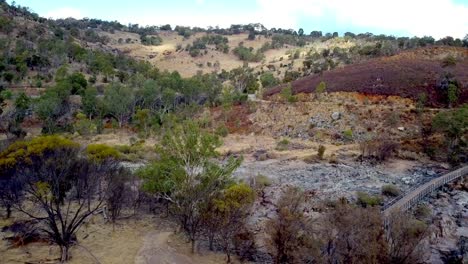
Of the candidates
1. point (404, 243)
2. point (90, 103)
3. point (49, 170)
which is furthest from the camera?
point (90, 103)

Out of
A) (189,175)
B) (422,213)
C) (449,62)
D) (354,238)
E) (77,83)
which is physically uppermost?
(449,62)

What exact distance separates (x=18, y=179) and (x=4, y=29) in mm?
84052

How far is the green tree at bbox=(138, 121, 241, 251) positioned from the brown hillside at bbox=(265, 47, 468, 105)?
42779 mm

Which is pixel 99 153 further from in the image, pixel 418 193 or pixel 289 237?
pixel 418 193

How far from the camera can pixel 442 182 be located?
1454 inches

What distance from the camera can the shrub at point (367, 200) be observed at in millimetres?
31577

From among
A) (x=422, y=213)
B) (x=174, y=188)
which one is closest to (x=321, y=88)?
(x=422, y=213)

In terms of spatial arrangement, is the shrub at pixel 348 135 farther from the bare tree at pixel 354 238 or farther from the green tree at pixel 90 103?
the green tree at pixel 90 103

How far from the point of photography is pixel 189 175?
27.3 m

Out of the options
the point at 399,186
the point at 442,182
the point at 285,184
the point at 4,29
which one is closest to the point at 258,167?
the point at 285,184

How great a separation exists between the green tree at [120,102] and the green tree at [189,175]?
3550 cm

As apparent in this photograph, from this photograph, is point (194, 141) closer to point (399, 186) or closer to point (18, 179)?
point (18, 179)

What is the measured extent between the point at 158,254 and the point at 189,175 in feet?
17.0

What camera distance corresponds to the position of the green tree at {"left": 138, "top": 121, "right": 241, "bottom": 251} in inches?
1038
